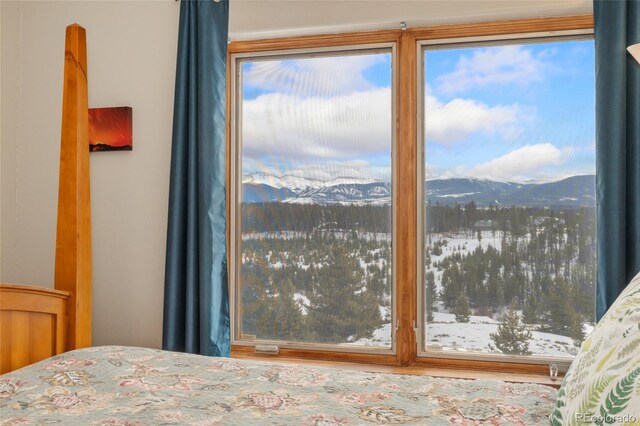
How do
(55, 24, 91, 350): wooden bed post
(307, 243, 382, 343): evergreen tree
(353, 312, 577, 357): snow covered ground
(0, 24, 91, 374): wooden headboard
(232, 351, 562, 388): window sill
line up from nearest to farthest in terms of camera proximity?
(0, 24, 91, 374): wooden headboard
(55, 24, 91, 350): wooden bed post
(232, 351, 562, 388): window sill
(353, 312, 577, 357): snow covered ground
(307, 243, 382, 343): evergreen tree

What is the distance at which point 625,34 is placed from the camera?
2250 millimetres

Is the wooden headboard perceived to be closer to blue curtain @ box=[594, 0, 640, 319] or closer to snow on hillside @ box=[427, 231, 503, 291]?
snow on hillside @ box=[427, 231, 503, 291]

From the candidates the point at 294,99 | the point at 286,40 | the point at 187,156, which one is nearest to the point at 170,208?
the point at 187,156

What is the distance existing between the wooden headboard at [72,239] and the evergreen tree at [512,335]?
1797mm

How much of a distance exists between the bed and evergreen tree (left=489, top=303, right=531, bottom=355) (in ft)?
3.69

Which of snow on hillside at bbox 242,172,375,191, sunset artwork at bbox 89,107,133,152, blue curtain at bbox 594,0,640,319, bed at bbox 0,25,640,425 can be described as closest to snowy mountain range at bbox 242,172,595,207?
snow on hillside at bbox 242,172,375,191

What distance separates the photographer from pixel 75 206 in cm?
225

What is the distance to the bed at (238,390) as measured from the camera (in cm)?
108

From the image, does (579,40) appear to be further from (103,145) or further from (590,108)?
(103,145)

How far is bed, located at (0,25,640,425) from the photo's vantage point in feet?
3.54

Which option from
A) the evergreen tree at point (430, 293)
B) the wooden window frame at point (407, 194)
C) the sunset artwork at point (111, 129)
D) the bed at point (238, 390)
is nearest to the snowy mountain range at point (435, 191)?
the wooden window frame at point (407, 194)

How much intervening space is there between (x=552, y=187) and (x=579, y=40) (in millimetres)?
670

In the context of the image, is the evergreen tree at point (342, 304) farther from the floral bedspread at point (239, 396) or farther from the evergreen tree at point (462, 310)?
the floral bedspread at point (239, 396)

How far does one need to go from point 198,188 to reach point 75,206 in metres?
0.58
